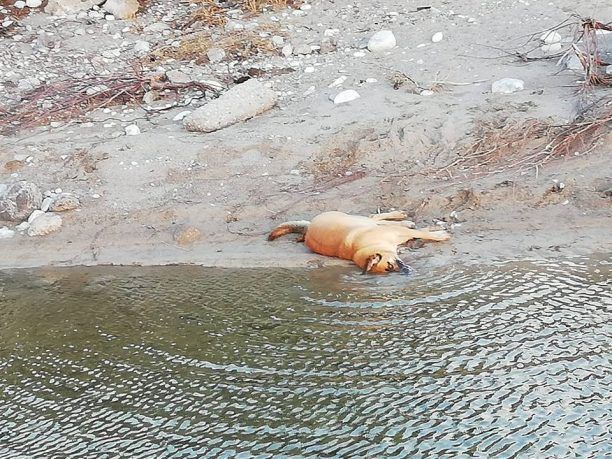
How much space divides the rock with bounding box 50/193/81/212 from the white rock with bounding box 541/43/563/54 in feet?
15.0

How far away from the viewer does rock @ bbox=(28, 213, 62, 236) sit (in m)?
7.25

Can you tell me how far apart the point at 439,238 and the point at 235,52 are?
417cm

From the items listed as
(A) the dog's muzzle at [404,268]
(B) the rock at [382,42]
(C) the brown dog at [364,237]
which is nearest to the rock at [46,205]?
(C) the brown dog at [364,237]

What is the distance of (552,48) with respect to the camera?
8250 millimetres

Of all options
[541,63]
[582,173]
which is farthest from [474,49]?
[582,173]

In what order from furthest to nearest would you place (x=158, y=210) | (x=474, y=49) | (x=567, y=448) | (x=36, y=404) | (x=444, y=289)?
(x=474, y=49) < (x=158, y=210) < (x=444, y=289) < (x=36, y=404) < (x=567, y=448)

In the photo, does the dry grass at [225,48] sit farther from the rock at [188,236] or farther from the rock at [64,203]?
the rock at [188,236]

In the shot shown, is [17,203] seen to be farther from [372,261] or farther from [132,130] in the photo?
[372,261]

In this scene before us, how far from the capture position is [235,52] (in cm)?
945

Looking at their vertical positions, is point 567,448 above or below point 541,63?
below

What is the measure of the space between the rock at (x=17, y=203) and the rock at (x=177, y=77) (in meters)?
2.13

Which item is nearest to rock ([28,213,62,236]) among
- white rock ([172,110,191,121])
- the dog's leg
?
white rock ([172,110,191,121])

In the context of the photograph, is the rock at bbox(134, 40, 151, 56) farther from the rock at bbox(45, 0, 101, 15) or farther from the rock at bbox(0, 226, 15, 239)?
the rock at bbox(0, 226, 15, 239)

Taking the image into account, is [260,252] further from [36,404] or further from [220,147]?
[36,404]
